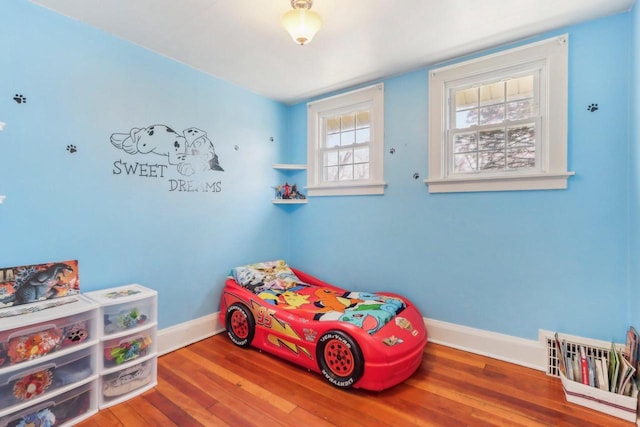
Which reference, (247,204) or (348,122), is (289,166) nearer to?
(247,204)

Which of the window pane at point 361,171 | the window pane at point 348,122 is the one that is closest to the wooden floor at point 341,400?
the window pane at point 361,171

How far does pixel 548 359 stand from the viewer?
2121 millimetres

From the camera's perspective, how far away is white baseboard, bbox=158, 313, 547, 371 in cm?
221

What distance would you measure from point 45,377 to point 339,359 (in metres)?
1.67

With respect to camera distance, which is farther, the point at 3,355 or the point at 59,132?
the point at 59,132

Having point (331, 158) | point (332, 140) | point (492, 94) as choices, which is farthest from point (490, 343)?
point (332, 140)

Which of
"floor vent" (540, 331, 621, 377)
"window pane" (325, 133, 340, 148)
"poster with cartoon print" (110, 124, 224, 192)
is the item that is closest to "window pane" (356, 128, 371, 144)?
"window pane" (325, 133, 340, 148)

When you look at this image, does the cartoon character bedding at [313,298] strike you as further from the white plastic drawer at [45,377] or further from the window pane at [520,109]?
the window pane at [520,109]

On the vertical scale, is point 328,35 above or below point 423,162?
above

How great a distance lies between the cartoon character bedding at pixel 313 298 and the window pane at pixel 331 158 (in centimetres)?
126

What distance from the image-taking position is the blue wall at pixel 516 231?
1968 millimetres

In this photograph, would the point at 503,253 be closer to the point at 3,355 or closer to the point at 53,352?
the point at 53,352

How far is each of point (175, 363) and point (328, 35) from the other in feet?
9.08

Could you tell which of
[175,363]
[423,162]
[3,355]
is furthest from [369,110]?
[3,355]
